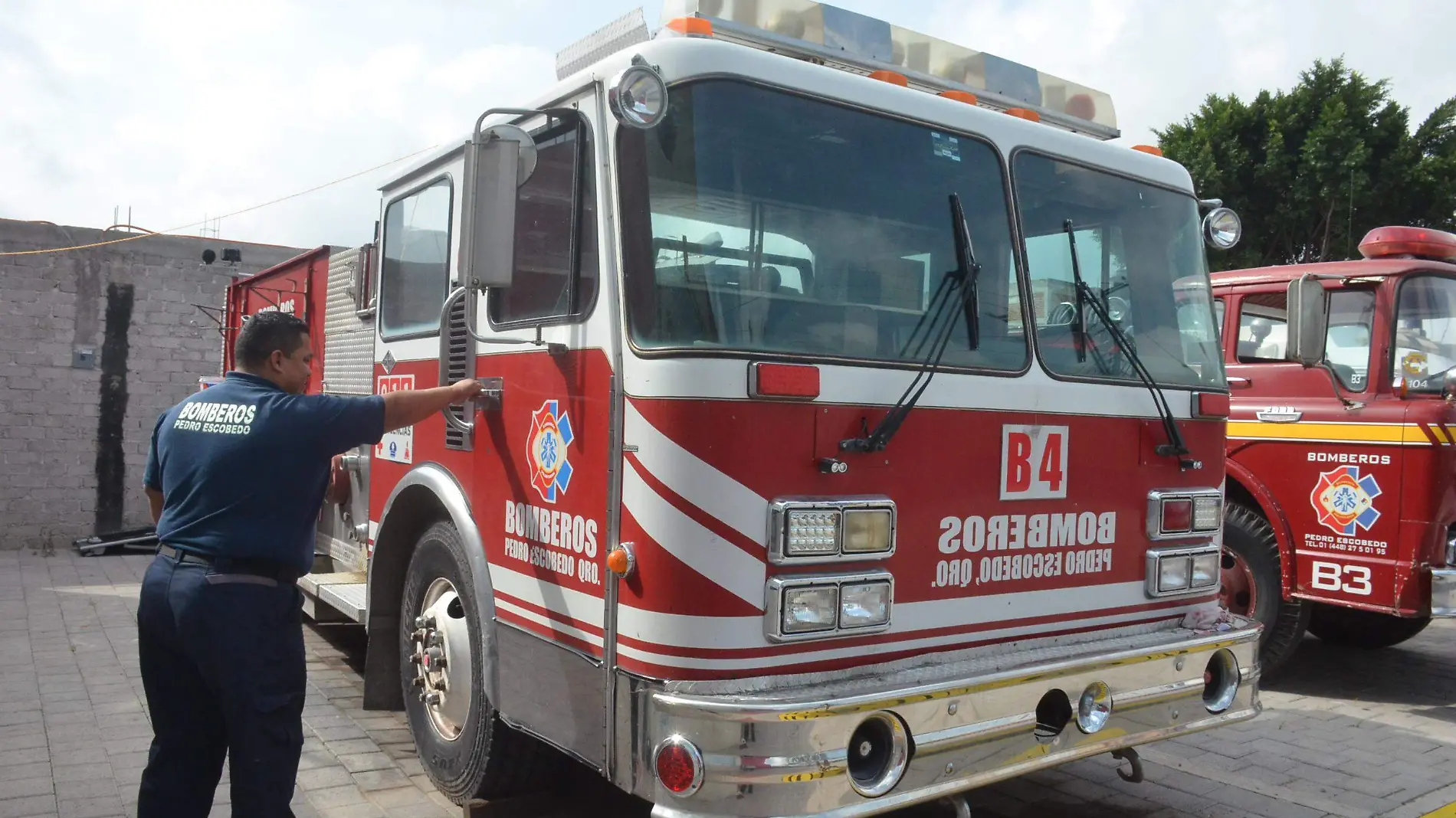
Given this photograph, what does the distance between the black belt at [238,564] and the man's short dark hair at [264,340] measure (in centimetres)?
57

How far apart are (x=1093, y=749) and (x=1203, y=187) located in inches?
690

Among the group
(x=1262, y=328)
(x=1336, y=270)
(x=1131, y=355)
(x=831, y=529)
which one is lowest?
(x=831, y=529)

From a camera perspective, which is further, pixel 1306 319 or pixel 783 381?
pixel 1306 319

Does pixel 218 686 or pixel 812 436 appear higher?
pixel 812 436

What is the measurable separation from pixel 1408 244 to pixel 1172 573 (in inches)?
144

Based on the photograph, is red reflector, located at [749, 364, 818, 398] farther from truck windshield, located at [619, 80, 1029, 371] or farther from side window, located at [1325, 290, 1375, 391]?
side window, located at [1325, 290, 1375, 391]

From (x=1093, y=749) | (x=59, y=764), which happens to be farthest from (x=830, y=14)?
(x=59, y=764)

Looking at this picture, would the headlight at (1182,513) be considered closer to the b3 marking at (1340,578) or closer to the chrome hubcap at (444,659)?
the chrome hubcap at (444,659)

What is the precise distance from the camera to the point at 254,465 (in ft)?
10.4

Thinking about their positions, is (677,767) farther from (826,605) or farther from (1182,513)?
(1182,513)

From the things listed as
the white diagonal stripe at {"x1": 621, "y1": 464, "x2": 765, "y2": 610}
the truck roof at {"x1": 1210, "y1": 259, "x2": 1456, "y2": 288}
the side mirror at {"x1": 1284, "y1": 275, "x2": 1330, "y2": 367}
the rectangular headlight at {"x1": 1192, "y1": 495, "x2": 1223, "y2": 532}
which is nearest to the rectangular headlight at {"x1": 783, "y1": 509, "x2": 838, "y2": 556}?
the white diagonal stripe at {"x1": 621, "y1": 464, "x2": 765, "y2": 610}

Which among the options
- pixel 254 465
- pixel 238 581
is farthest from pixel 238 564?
pixel 254 465

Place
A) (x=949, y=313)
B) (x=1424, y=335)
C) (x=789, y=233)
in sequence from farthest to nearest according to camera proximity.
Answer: (x=1424, y=335) → (x=949, y=313) → (x=789, y=233)

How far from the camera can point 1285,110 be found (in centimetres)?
1923
